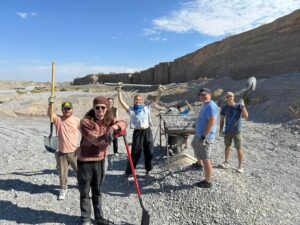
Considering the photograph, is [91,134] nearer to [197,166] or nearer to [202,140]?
[202,140]

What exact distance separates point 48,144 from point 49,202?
106 cm

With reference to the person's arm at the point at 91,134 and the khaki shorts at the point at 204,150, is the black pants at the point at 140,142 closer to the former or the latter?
the khaki shorts at the point at 204,150

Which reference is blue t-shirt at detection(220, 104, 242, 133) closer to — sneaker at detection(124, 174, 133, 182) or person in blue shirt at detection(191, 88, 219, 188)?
person in blue shirt at detection(191, 88, 219, 188)

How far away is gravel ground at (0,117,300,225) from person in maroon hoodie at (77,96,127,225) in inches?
24.1

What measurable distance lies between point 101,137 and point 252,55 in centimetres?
2438

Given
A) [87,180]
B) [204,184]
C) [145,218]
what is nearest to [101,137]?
[87,180]

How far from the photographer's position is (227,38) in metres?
32.0

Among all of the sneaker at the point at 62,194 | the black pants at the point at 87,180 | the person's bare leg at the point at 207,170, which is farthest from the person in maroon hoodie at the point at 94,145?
the person's bare leg at the point at 207,170

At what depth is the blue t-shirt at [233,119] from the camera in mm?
6922

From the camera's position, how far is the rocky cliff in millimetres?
23358

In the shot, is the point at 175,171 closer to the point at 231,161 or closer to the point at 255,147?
the point at 231,161

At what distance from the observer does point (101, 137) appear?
14.5 ft

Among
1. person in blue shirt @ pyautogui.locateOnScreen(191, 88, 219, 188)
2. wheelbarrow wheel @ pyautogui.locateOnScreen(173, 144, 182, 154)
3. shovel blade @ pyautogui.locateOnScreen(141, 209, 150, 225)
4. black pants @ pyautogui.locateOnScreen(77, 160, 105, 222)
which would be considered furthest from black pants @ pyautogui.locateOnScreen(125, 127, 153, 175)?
shovel blade @ pyautogui.locateOnScreen(141, 209, 150, 225)

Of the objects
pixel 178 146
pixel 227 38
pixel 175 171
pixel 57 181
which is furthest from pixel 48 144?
pixel 227 38
